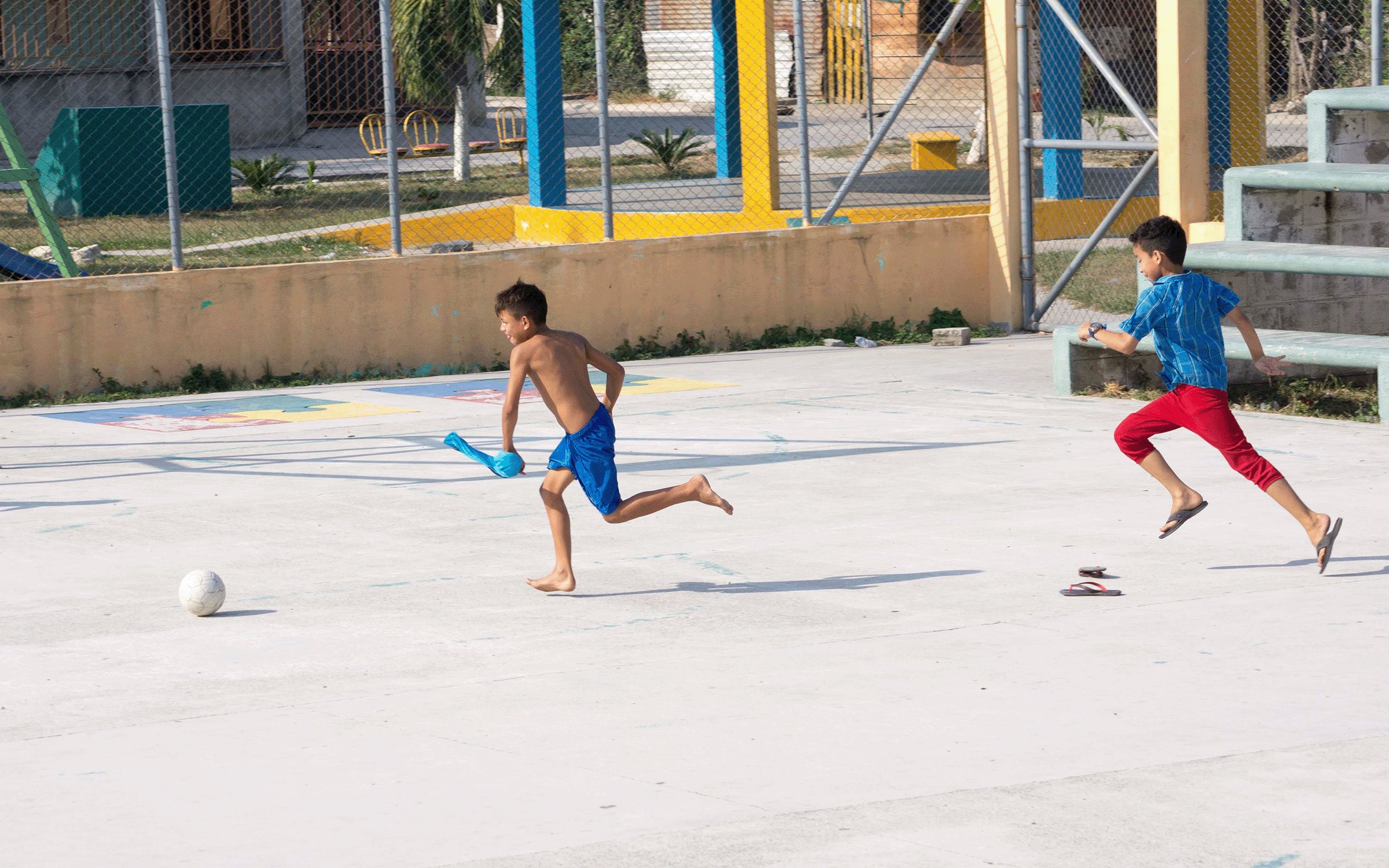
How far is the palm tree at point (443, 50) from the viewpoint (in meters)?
26.5

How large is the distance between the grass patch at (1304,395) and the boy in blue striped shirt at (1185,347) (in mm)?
4000

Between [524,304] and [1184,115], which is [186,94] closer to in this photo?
[1184,115]

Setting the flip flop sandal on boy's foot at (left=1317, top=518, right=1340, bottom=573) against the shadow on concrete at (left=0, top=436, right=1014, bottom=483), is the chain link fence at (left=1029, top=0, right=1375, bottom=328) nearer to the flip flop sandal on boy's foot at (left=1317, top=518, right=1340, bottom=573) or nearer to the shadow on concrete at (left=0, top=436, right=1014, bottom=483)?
the shadow on concrete at (left=0, top=436, right=1014, bottom=483)

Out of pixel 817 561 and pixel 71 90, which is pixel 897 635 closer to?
pixel 817 561

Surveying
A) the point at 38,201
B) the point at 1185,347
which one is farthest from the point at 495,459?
the point at 38,201

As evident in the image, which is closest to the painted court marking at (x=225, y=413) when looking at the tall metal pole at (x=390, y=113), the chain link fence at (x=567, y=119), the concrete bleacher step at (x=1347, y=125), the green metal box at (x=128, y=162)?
the tall metal pole at (x=390, y=113)

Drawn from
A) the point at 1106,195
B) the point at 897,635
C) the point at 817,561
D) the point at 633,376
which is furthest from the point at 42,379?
the point at 1106,195

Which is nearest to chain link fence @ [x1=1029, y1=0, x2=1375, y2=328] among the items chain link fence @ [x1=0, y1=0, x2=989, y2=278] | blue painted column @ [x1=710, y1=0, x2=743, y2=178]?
chain link fence @ [x1=0, y1=0, x2=989, y2=278]

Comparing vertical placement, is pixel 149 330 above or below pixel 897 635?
above

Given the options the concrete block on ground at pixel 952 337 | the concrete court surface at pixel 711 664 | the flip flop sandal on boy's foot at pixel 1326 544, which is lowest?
the concrete court surface at pixel 711 664

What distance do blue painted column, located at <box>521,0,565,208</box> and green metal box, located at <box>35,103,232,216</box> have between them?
7.16 m

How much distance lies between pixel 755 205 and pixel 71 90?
54.2 feet

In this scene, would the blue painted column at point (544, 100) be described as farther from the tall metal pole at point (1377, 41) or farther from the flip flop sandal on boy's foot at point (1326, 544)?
the flip flop sandal on boy's foot at point (1326, 544)

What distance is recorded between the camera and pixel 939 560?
743 centimetres
